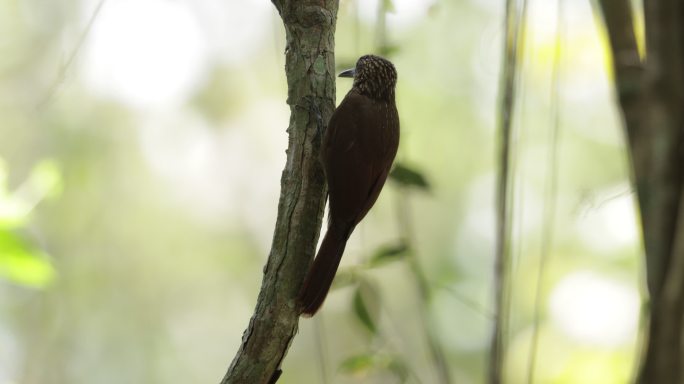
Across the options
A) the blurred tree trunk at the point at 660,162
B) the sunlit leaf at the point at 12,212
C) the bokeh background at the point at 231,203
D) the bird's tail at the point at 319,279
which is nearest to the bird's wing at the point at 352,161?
the bird's tail at the point at 319,279

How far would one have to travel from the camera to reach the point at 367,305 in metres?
2.51

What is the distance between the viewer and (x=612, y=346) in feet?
17.2

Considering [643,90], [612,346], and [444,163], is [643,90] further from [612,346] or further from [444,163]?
[444,163]

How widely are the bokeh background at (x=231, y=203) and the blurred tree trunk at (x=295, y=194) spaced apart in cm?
339

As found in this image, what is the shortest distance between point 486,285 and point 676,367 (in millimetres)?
4425

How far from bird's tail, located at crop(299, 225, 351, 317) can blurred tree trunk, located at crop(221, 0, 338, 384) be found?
0.02 metres

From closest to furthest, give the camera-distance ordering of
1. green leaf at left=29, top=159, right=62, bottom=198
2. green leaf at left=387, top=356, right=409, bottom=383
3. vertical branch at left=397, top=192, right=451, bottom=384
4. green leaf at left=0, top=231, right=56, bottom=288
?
1. vertical branch at left=397, top=192, right=451, bottom=384
2. green leaf at left=387, top=356, right=409, bottom=383
3. green leaf at left=0, top=231, right=56, bottom=288
4. green leaf at left=29, top=159, right=62, bottom=198

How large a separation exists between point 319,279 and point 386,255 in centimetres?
54

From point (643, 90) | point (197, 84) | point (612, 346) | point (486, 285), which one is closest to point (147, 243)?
point (197, 84)

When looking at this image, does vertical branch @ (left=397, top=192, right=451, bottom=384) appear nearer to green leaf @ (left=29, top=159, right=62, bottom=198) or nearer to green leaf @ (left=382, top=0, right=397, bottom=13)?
green leaf @ (left=382, top=0, right=397, bottom=13)

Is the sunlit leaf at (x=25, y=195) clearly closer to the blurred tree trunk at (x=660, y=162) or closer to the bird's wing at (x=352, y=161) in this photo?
the bird's wing at (x=352, y=161)

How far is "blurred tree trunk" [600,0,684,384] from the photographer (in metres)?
2.07

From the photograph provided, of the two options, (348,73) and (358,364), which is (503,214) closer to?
(358,364)

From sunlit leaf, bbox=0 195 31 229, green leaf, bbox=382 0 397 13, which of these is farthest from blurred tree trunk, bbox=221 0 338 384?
sunlit leaf, bbox=0 195 31 229
